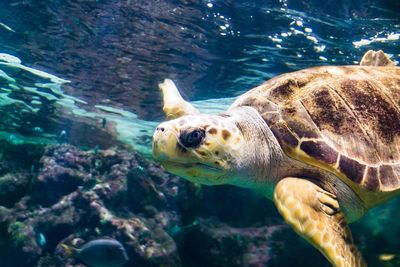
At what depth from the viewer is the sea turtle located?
2.71 metres

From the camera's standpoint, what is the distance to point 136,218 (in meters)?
7.98

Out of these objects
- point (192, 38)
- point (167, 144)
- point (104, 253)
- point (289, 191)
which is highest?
point (192, 38)

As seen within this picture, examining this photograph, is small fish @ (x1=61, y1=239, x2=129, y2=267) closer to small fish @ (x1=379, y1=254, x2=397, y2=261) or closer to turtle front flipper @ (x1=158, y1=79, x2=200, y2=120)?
turtle front flipper @ (x1=158, y1=79, x2=200, y2=120)

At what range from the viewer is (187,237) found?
7.06m

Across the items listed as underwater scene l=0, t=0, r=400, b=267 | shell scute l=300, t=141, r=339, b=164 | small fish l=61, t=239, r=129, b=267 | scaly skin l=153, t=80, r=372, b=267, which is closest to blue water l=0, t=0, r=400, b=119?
underwater scene l=0, t=0, r=400, b=267

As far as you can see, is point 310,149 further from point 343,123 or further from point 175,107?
point 175,107

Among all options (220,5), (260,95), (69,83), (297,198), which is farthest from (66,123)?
(297,198)

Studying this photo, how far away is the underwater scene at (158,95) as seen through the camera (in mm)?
6625

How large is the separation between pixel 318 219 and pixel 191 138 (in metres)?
1.25

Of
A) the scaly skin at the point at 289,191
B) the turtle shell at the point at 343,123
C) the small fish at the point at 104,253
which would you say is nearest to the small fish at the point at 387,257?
the turtle shell at the point at 343,123

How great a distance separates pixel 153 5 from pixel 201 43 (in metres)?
1.66

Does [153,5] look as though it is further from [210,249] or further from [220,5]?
[210,249]

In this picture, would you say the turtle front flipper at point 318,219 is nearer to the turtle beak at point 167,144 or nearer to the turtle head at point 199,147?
the turtle head at point 199,147

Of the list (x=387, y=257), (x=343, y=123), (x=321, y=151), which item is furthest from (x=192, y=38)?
(x=387, y=257)
